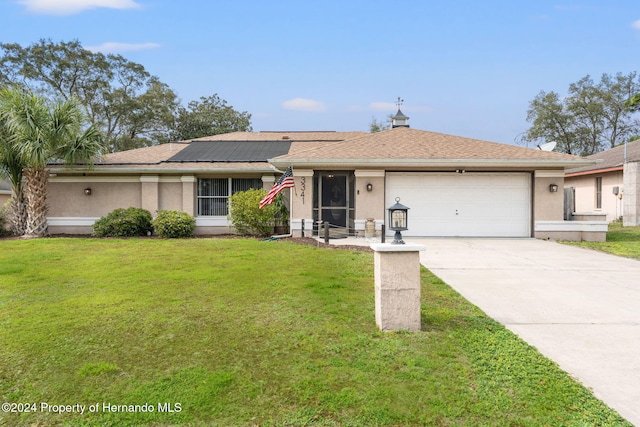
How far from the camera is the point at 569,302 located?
19.1 ft

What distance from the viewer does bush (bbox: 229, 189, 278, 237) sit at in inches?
536

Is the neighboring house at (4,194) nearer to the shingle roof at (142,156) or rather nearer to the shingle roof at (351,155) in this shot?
the shingle roof at (142,156)

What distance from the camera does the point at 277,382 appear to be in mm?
3357

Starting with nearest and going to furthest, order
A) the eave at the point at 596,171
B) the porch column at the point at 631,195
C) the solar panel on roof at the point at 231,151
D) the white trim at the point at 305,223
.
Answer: the white trim at the point at 305,223, the solar panel on roof at the point at 231,151, the porch column at the point at 631,195, the eave at the point at 596,171

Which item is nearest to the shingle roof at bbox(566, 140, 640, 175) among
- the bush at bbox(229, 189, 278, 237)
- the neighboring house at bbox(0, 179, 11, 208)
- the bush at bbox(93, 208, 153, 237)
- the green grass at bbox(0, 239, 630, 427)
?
the bush at bbox(229, 189, 278, 237)

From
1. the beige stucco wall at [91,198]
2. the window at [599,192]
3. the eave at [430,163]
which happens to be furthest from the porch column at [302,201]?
the window at [599,192]

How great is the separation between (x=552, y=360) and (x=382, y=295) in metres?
1.74

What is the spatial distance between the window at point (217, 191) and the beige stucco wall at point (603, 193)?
59.9 ft

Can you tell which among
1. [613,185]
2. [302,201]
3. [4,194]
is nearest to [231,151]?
[302,201]

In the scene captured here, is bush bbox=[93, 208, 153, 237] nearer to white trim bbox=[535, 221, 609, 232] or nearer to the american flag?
the american flag

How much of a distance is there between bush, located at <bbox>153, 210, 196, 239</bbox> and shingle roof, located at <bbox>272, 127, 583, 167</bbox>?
3934mm

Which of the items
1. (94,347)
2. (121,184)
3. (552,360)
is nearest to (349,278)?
(552,360)

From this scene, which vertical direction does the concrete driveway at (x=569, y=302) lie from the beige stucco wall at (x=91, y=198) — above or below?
below

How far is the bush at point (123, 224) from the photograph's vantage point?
13797 millimetres
